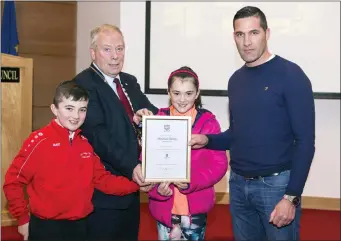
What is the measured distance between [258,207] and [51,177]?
110 centimetres

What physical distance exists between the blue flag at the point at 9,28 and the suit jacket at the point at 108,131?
332 centimetres

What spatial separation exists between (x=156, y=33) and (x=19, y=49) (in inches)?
75.9

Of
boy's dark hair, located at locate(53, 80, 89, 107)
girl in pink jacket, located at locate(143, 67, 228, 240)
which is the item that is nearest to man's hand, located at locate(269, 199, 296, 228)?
girl in pink jacket, located at locate(143, 67, 228, 240)

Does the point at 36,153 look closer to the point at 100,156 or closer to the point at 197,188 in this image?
the point at 100,156

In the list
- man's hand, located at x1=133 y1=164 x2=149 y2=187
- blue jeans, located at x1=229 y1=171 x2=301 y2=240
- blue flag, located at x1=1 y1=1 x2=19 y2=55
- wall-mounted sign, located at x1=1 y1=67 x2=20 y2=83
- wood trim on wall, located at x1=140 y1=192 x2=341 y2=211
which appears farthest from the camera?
wood trim on wall, located at x1=140 y1=192 x2=341 y2=211

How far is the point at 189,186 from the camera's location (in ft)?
8.12

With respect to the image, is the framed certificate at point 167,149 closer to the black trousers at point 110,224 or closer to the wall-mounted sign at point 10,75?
the black trousers at point 110,224

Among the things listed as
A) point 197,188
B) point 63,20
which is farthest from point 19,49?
point 197,188

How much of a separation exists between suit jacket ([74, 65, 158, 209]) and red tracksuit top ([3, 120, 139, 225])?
10 cm

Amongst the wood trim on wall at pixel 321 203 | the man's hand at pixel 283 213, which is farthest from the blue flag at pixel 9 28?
the man's hand at pixel 283 213

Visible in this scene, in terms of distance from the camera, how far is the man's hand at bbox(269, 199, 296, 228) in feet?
7.34

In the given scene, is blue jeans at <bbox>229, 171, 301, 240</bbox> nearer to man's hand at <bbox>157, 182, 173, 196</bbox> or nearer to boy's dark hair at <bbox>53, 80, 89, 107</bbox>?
man's hand at <bbox>157, 182, 173, 196</bbox>

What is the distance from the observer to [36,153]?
2252 millimetres

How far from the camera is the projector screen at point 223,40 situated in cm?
545
